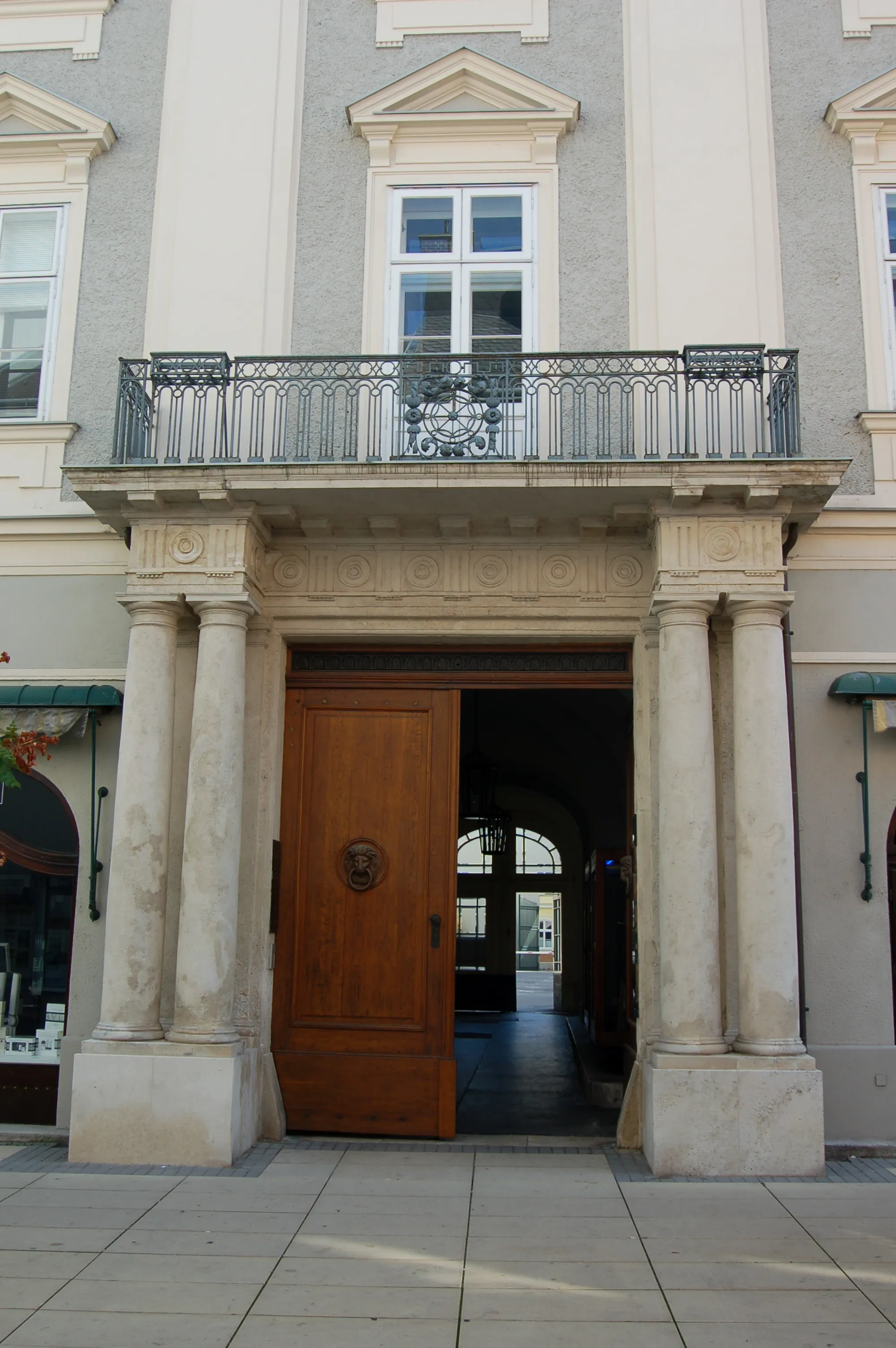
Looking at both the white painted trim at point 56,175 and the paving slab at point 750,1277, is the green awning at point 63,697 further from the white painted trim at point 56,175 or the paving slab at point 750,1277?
the paving slab at point 750,1277

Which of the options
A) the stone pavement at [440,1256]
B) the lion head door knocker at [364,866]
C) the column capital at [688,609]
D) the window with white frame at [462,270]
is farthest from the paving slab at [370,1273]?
the window with white frame at [462,270]

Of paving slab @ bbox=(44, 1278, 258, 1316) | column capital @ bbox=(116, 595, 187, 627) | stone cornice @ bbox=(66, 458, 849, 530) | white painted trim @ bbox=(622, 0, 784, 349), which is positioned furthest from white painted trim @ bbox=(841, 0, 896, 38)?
paving slab @ bbox=(44, 1278, 258, 1316)

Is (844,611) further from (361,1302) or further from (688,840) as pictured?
(361,1302)

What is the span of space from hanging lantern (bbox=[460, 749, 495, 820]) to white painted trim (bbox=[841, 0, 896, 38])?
8411mm

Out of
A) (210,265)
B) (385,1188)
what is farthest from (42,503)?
(385,1188)

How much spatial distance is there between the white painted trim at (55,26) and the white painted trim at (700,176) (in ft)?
15.3

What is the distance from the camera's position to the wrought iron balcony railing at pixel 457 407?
28.5 ft

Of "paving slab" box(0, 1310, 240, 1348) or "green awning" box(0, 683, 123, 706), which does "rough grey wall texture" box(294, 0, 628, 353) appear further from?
"paving slab" box(0, 1310, 240, 1348)

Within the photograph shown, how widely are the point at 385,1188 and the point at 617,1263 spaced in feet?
6.14

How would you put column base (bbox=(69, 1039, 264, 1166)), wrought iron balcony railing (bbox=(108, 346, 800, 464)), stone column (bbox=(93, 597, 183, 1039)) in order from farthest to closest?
1. wrought iron balcony railing (bbox=(108, 346, 800, 464))
2. stone column (bbox=(93, 597, 183, 1039))
3. column base (bbox=(69, 1039, 264, 1166))

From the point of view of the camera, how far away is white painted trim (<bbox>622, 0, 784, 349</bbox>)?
31.0 ft

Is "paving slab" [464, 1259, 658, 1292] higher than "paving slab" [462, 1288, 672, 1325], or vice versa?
"paving slab" [464, 1259, 658, 1292]

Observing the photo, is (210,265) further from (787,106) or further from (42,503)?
(787,106)

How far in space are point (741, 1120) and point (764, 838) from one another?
1.83 meters
